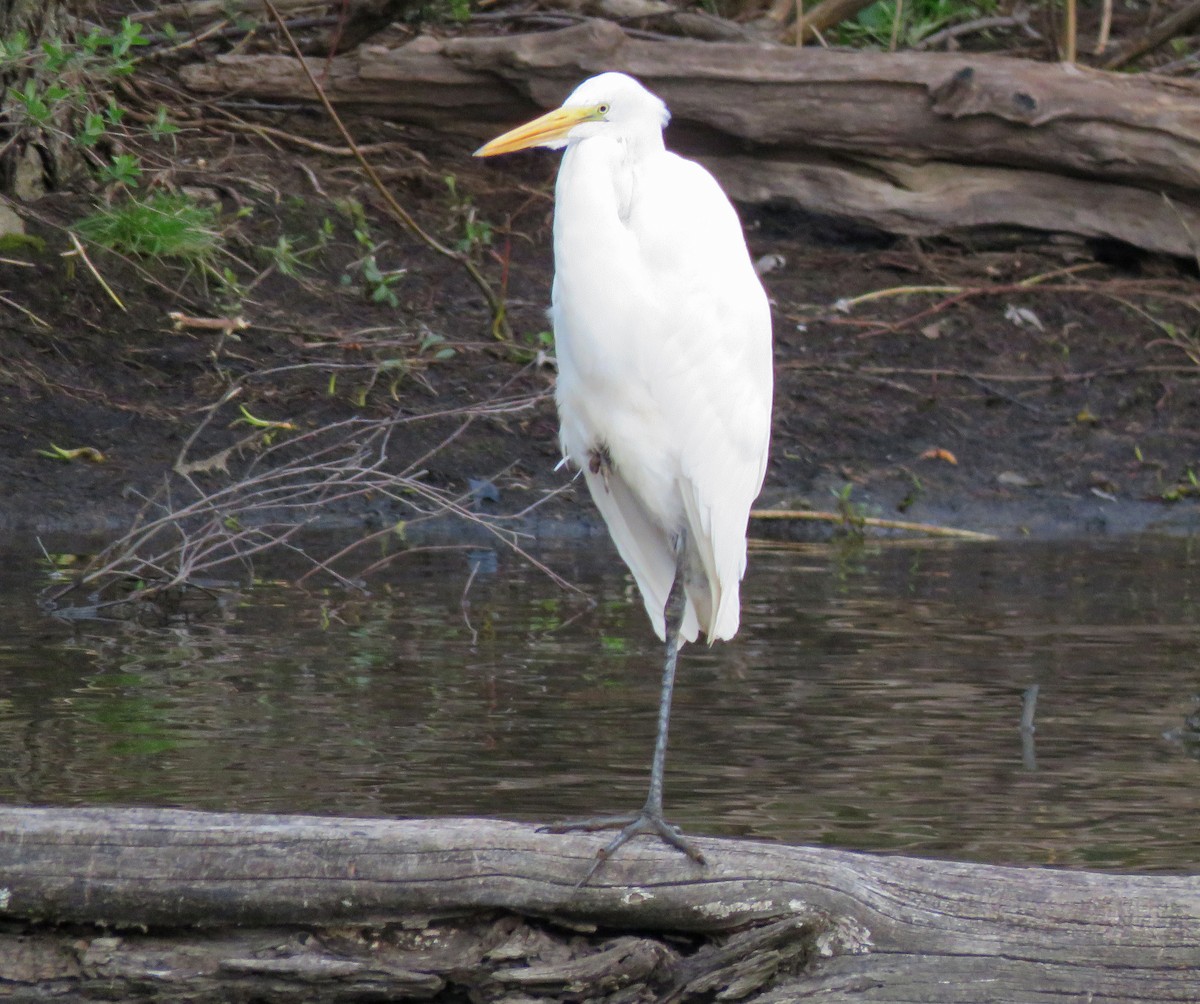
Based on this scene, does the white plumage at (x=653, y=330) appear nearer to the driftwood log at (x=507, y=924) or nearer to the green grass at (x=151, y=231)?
the driftwood log at (x=507, y=924)

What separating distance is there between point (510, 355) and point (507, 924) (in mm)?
6249

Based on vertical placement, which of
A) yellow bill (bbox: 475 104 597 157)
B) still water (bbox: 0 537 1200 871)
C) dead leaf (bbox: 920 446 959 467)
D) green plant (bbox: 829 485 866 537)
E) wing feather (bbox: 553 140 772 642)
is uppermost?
yellow bill (bbox: 475 104 597 157)

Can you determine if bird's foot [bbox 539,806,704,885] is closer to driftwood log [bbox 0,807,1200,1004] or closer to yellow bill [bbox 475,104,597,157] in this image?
driftwood log [bbox 0,807,1200,1004]

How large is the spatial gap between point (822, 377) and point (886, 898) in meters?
6.70

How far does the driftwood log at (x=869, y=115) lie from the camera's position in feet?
A: 32.3

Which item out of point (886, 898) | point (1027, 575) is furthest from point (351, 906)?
point (1027, 575)

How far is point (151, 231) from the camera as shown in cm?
898

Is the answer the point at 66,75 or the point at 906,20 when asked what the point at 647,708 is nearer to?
the point at 66,75

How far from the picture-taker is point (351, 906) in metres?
2.97

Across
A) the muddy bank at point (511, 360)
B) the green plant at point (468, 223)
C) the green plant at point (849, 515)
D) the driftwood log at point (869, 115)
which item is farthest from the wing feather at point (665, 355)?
the driftwood log at point (869, 115)

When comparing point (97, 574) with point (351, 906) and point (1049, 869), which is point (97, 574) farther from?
point (1049, 869)

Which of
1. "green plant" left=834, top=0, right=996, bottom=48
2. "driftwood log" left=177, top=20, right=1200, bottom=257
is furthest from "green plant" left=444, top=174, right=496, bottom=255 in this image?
"green plant" left=834, top=0, right=996, bottom=48

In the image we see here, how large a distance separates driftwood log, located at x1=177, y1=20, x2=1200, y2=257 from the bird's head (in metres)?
6.18

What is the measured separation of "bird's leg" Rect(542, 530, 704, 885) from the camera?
122 inches
